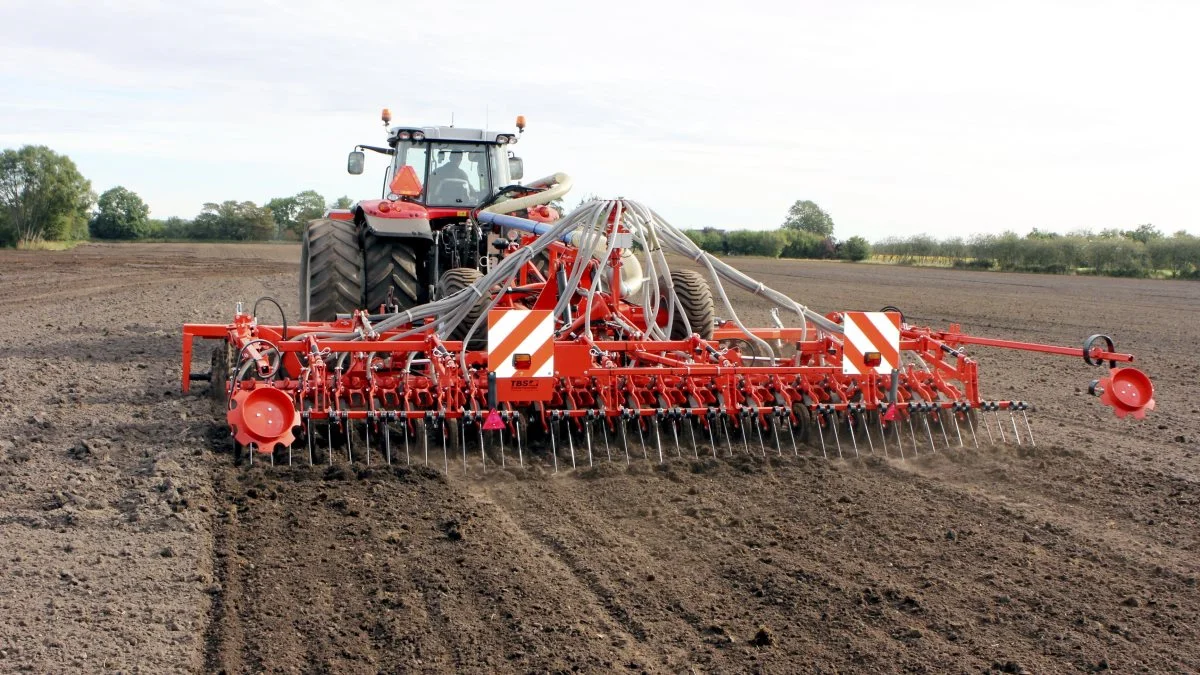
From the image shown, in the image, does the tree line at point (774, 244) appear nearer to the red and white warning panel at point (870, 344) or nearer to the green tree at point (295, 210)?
the green tree at point (295, 210)

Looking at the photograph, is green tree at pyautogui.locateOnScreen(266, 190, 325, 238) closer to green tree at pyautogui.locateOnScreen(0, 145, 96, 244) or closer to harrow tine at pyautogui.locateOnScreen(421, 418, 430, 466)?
green tree at pyautogui.locateOnScreen(0, 145, 96, 244)

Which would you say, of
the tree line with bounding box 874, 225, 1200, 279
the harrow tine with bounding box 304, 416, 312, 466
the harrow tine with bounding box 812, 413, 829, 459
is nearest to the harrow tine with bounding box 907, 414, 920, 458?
the harrow tine with bounding box 812, 413, 829, 459

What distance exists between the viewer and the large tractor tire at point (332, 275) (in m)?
7.85

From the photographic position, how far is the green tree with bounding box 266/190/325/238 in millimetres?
54375

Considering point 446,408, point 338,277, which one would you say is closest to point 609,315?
point 446,408

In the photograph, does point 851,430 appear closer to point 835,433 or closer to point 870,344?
point 835,433

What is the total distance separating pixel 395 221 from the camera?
7949 mm

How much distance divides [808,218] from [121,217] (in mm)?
39415

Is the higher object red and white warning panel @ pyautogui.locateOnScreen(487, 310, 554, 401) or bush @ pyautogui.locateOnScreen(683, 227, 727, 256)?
bush @ pyautogui.locateOnScreen(683, 227, 727, 256)

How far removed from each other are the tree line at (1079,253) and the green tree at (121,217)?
36.0 m

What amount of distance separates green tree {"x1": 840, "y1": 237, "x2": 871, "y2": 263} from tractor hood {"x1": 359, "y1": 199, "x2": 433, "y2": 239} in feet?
125

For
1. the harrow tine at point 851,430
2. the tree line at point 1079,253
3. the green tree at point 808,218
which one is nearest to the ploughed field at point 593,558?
the harrow tine at point 851,430

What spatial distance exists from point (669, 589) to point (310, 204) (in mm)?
56452

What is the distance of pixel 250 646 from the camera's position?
3.02 metres
